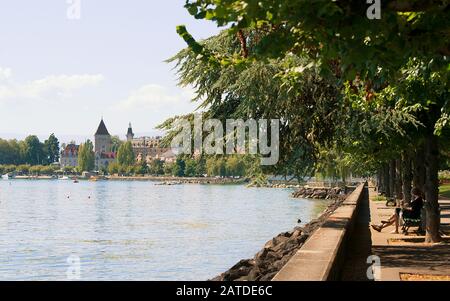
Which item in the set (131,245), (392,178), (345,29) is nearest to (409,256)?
(345,29)

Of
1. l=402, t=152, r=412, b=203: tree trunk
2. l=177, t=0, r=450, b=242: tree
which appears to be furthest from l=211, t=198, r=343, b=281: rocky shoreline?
l=177, t=0, r=450, b=242: tree

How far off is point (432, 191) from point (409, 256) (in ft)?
12.8

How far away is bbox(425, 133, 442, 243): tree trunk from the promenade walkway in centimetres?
35

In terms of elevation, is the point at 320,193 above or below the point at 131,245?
above

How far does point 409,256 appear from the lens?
17.4 meters

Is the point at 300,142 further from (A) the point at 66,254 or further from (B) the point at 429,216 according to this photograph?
(A) the point at 66,254

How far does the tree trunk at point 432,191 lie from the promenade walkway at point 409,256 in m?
0.35

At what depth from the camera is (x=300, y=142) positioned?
952 inches

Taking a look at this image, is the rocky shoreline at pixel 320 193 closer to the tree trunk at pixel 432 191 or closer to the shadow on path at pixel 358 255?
the shadow on path at pixel 358 255

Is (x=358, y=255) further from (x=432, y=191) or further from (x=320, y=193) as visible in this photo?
(x=320, y=193)

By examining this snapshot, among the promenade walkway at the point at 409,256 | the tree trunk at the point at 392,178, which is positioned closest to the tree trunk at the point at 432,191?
the promenade walkway at the point at 409,256
